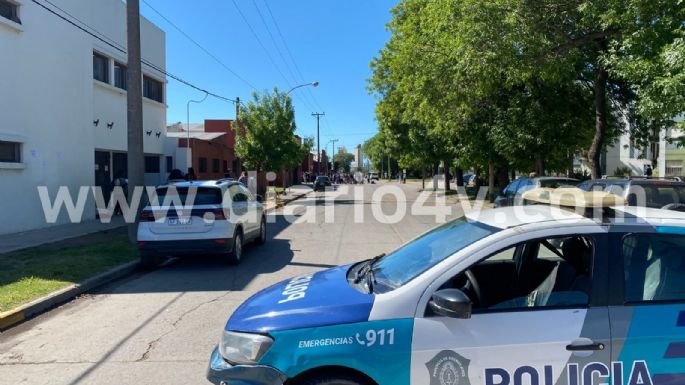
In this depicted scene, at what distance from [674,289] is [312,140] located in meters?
39.9

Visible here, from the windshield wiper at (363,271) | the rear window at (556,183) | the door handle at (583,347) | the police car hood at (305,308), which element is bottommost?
the door handle at (583,347)

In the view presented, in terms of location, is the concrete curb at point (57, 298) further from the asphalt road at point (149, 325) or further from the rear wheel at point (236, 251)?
the rear wheel at point (236, 251)

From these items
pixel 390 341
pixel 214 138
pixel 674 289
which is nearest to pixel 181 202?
pixel 390 341

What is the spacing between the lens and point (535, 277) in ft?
12.3

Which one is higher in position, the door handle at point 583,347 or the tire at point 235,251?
the door handle at point 583,347

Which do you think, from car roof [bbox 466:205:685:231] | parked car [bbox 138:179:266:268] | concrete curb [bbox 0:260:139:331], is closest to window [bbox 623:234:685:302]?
car roof [bbox 466:205:685:231]

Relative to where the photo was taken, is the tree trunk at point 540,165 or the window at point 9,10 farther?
the tree trunk at point 540,165

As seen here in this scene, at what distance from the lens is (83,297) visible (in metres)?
7.60

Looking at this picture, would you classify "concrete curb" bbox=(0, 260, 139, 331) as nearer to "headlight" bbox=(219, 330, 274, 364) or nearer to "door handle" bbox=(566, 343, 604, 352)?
"headlight" bbox=(219, 330, 274, 364)

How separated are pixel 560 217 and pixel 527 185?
1218 cm

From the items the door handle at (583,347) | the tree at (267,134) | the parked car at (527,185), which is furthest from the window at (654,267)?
the tree at (267,134)

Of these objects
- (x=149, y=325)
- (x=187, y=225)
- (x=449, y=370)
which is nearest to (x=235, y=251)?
(x=187, y=225)

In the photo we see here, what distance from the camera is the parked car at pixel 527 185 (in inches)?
557

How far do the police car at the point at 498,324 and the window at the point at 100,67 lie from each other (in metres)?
17.2
